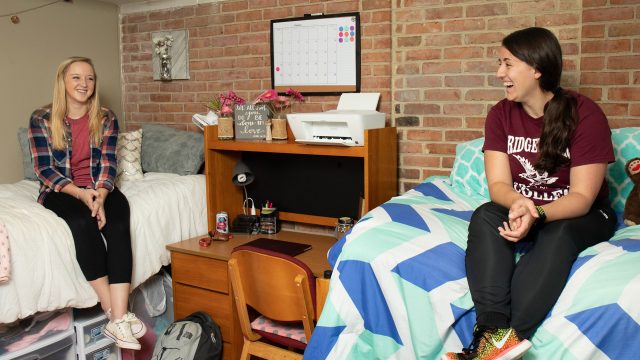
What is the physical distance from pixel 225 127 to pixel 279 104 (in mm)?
303

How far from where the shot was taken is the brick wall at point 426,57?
2.32 meters

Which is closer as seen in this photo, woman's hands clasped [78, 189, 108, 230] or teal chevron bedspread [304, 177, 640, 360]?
teal chevron bedspread [304, 177, 640, 360]

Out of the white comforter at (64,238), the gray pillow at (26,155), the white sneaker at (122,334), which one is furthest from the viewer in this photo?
the gray pillow at (26,155)

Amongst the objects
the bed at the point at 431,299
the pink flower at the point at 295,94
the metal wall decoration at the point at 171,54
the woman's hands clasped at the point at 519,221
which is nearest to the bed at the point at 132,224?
the metal wall decoration at the point at 171,54

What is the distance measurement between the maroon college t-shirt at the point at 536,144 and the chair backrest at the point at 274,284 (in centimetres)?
83

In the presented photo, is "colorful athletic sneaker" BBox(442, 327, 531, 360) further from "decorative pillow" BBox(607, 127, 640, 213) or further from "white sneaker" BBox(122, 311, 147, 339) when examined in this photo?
"white sneaker" BBox(122, 311, 147, 339)

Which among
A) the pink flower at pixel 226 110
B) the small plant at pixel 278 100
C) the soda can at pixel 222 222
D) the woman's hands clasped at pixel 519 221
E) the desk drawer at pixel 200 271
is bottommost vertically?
the desk drawer at pixel 200 271

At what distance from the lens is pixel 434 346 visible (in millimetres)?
1736

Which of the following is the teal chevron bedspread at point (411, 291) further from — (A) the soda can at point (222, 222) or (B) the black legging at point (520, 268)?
(A) the soda can at point (222, 222)

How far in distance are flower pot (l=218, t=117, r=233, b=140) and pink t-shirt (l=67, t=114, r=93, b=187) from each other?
0.63 meters

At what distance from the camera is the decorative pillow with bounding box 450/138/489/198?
2385 millimetres

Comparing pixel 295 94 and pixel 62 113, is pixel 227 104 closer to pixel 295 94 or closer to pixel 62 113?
pixel 295 94

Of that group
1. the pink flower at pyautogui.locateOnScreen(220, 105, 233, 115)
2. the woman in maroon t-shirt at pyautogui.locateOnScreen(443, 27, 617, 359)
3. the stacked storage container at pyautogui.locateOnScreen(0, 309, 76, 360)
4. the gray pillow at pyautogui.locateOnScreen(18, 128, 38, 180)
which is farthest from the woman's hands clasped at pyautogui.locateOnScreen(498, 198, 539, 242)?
the gray pillow at pyautogui.locateOnScreen(18, 128, 38, 180)

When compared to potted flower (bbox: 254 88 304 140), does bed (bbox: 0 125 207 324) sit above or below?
below
